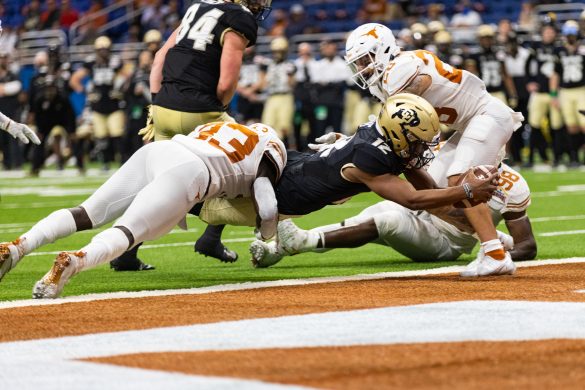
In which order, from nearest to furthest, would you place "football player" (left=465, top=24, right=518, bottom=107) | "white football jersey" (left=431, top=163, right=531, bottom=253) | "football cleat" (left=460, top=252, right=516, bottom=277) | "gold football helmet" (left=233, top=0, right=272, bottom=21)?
1. "football cleat" (left=460, top=252, right=516, bottom=277)
2. "white football jersey" (left=431, top=163, right=531, bottom=253)
3. "gold football helmet" (left=233, top=0, right=272, bottom=21)
4. "football player" (left=465, top=24, right=518, bottom=107)

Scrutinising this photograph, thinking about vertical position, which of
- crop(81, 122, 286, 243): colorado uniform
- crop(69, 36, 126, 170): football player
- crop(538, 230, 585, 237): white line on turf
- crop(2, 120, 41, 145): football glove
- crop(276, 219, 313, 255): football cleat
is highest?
crop(81, 122, 286, 243): colorado uniform

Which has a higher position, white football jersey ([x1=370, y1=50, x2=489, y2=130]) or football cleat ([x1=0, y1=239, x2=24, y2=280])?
white football jersey ([x1=370, y1=50, x2=489, y2=130])

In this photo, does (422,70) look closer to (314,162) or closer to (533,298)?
(314,162)

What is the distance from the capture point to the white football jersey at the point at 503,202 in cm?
665

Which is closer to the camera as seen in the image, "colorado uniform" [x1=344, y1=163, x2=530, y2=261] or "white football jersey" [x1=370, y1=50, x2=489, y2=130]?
"white football jersey" [x1=370, y1=50, x2=489, y2=130]

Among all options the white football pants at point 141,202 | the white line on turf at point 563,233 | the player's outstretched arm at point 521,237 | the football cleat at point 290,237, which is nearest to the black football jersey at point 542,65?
the white line on turf at point 563,233

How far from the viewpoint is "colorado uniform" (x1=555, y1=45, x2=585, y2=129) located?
53.5 feet

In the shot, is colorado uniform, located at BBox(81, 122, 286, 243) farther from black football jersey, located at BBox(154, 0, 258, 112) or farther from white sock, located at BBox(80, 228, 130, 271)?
black football jersey, located at BBox(154, 0, 258, 112)

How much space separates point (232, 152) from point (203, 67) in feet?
3.68

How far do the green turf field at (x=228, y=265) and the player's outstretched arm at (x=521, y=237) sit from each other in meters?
0.23

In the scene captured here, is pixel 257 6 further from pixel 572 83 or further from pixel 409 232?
pixel 572 83

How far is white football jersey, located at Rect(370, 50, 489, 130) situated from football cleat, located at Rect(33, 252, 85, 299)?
188 cm

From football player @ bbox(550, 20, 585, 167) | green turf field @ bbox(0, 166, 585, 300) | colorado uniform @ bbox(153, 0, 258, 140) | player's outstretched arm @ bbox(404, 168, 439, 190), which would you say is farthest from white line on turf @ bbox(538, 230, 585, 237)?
football player @ bbox(550, 20, 585, 167)

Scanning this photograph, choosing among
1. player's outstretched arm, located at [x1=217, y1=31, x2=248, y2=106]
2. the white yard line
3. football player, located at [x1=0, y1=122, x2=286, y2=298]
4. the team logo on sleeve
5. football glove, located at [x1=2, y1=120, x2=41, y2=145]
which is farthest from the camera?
football glove, located at [x1=2, y1=120, x2=41, y2=145]
